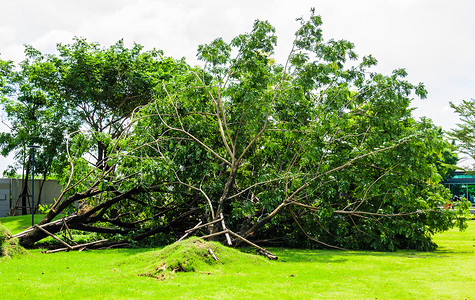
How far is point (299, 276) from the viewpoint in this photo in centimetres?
774

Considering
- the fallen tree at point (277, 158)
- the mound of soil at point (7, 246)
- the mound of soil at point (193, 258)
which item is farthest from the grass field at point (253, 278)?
the fallen tree at point (277, 158)

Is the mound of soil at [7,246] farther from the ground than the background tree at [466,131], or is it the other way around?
the background tree at [466,131]

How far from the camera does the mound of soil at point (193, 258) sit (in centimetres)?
757

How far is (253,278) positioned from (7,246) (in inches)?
234

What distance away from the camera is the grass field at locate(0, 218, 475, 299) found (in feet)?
20.5

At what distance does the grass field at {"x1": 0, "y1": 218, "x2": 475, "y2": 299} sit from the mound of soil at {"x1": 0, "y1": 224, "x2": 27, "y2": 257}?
0.23 metres

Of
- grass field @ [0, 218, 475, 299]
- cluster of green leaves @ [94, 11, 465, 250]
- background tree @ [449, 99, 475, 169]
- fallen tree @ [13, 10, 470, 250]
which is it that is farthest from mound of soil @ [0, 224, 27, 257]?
background tree @ [449, 99, 475, 169]

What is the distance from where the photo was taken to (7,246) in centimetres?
989

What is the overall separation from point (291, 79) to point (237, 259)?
5.33 meters

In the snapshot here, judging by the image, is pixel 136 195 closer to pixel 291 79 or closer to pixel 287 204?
pixel 287 204

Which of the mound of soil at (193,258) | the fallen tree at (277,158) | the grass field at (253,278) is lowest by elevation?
the grass field at (253,278)

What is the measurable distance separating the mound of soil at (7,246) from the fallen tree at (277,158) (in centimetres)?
134

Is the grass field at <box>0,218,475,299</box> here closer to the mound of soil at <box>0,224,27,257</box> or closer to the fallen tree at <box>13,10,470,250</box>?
the mound of soil at <box>0,224,27,257</box>

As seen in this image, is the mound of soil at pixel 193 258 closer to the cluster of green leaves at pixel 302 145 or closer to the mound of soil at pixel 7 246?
the cluster of green leaves at pixel 302 145
